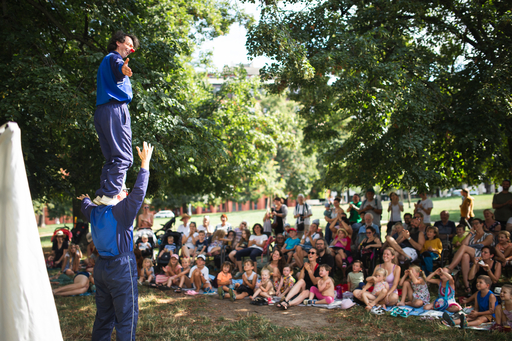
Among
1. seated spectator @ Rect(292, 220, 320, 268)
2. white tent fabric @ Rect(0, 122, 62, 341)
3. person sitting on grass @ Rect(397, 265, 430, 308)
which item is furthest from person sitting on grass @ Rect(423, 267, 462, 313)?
white tent fabric @ Rect(0, 122, 62, 341)

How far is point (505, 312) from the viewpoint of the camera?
4941 mm

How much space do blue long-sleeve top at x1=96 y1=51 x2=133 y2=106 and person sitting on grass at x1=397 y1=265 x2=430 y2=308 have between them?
5.00 meters

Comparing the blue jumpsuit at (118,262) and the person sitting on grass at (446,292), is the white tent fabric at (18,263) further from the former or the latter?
the person sitting on grass at (446,292)

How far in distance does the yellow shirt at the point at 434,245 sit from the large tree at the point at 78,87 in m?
4.02

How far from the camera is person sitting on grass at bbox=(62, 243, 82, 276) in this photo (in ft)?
29.8

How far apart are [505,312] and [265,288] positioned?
3.57 m

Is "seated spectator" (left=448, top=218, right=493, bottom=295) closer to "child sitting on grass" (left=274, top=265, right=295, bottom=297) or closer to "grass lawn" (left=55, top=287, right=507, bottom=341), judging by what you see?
"grass lawn" (left=55, top=287, right=507, bottom=341)

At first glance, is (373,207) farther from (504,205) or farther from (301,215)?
(504,205)

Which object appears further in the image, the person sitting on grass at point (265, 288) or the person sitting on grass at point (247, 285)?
the person sitting on grass at point (247, 285)

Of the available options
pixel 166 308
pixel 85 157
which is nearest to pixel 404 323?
pixel 166 308

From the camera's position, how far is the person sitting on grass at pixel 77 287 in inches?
291

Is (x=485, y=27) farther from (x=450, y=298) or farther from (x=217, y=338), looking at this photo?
(x=217, y=338)

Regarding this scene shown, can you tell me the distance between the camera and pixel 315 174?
3334cm

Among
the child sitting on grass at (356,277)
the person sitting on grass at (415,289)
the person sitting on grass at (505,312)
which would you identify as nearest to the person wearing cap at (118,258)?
the person sitting on grass at (505,312)
